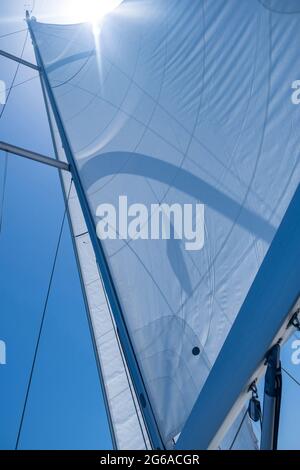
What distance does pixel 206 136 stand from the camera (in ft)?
5.77

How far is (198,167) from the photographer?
177 cm

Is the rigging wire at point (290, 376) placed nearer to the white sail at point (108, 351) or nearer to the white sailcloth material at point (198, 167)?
the white sailcloth material at point (198, 167)

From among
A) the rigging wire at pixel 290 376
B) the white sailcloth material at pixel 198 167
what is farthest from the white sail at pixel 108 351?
the rigging wire at pixel 290 376

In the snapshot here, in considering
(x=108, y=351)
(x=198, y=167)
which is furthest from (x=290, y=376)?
(x=108, y=351)

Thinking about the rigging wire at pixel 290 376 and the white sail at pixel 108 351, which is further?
the white sail at pixel 108 351

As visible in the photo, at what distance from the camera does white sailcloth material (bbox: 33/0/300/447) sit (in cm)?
144

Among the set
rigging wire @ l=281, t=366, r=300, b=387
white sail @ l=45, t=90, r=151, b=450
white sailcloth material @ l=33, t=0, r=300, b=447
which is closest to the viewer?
white sailcloth material @ l=33, t=0, r=300, b=447

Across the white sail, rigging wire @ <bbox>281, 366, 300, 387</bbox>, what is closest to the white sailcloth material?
rigging wire @ <bbox>281, 366, 300, 387</bbox>

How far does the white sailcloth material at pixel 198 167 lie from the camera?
1444 mm

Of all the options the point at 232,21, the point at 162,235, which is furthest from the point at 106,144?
the point at 232,21

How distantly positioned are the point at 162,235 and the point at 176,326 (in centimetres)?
47

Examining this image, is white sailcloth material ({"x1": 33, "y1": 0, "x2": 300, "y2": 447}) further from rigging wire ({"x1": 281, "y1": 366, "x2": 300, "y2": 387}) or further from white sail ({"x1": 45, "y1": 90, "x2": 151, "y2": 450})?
white sail ({"x1": 45, "y1": 90, "x2": 151, "y2": 450})
